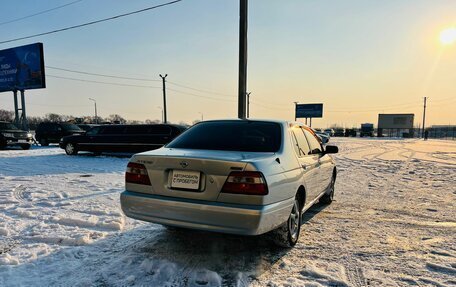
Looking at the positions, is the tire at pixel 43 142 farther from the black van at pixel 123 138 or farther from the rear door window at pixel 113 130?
the rear door window at pixel 113 130

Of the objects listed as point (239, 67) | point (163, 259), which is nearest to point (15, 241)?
point (163, 259)

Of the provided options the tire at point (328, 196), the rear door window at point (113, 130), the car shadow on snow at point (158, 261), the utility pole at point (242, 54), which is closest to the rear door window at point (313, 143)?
the tire at point (328, 196)

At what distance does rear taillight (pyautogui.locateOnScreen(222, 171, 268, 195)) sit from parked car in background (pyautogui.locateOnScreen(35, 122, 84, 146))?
19.2m

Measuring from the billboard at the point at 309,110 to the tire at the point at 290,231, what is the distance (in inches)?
2639

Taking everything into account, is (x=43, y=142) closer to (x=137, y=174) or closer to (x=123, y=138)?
(x=123, y=138)

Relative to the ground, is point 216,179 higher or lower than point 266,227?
higher

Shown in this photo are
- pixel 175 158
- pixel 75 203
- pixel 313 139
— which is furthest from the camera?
pixel 75 203

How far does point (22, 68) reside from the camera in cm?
2664

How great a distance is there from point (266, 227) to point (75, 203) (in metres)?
4.08

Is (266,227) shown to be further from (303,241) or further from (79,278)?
(79,278)

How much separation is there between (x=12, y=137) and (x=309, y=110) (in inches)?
2402

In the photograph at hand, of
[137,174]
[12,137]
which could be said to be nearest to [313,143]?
[137,174]

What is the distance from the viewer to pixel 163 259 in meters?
3.38

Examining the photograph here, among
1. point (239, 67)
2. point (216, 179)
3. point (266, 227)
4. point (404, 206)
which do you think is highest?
→ point (239, 67)
